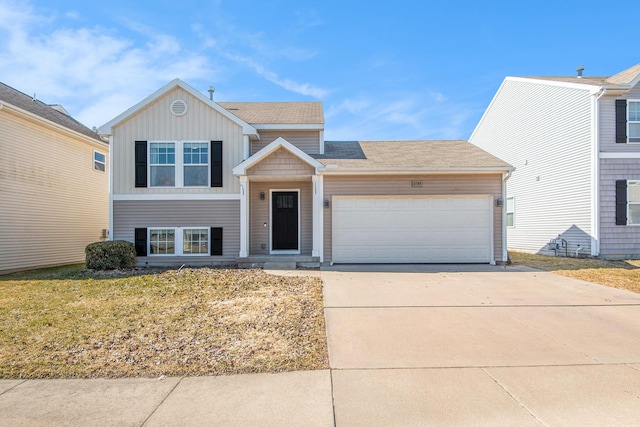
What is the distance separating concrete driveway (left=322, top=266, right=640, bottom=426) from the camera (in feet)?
9.91

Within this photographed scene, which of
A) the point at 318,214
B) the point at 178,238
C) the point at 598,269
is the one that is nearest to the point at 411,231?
the point at 318,214

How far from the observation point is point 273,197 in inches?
476

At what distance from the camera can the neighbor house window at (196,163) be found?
37.9 ft

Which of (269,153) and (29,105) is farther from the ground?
(29,105)

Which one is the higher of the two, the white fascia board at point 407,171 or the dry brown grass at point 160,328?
the white fascia board at point 407,171

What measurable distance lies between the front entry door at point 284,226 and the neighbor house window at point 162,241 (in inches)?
125

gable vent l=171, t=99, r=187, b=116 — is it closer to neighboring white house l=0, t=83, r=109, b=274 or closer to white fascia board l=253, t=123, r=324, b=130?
white fascia board l=253, t=123, r=324, b=130

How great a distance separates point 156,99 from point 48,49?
9.73 ft

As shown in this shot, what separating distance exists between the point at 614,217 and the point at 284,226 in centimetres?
1098

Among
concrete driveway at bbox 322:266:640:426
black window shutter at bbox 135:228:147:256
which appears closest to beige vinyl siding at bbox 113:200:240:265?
black window shutter at bbox 135:228:147:256

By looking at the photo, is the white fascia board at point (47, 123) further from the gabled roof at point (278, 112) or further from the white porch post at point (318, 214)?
the white porch post at point (318, 214)

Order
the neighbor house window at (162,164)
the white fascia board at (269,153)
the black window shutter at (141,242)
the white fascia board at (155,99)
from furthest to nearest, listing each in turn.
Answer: the neighbor house window at (162,164) < the black window shutter at (141,242) < the white fascia board at (155,99) < the white fascia board at (269,153)

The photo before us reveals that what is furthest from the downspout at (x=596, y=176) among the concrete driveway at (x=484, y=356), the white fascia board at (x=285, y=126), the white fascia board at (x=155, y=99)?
the white fascia board at (x=155, y=99)

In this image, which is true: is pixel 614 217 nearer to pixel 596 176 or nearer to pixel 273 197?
pixel 596 176
